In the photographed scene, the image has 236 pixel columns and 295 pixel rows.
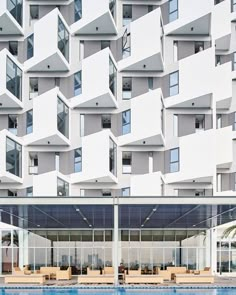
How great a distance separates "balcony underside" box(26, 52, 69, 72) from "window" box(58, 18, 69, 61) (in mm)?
699

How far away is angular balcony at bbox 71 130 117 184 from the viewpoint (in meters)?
33.6

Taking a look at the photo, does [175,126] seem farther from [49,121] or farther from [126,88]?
[49,121]

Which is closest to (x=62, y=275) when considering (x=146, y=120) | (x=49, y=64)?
(x=146, y=120)

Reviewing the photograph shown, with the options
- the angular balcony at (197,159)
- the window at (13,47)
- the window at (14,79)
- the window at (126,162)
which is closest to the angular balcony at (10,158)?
the window at (14,79)

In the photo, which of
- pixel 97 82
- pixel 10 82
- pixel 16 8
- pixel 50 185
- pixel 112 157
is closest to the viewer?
pixel 50 185

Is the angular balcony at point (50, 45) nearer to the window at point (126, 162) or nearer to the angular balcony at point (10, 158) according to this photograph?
the angular balcony at point (10, 158)

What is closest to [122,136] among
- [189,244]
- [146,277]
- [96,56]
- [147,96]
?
[147,96]

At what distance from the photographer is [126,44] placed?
36312mm

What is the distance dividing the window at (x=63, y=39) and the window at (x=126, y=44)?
11.5ft

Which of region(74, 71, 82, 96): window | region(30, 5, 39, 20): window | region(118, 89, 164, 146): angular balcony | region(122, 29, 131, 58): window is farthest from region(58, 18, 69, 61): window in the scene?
region(118, 89, 164, 146): angular balcony

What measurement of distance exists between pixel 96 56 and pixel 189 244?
1276 cm

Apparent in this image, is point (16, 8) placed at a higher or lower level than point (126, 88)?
higher

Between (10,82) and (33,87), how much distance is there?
7.55 ft

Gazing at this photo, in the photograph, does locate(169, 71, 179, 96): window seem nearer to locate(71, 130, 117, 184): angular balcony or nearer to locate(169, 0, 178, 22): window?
locate(169, 0, 178, 22): window
